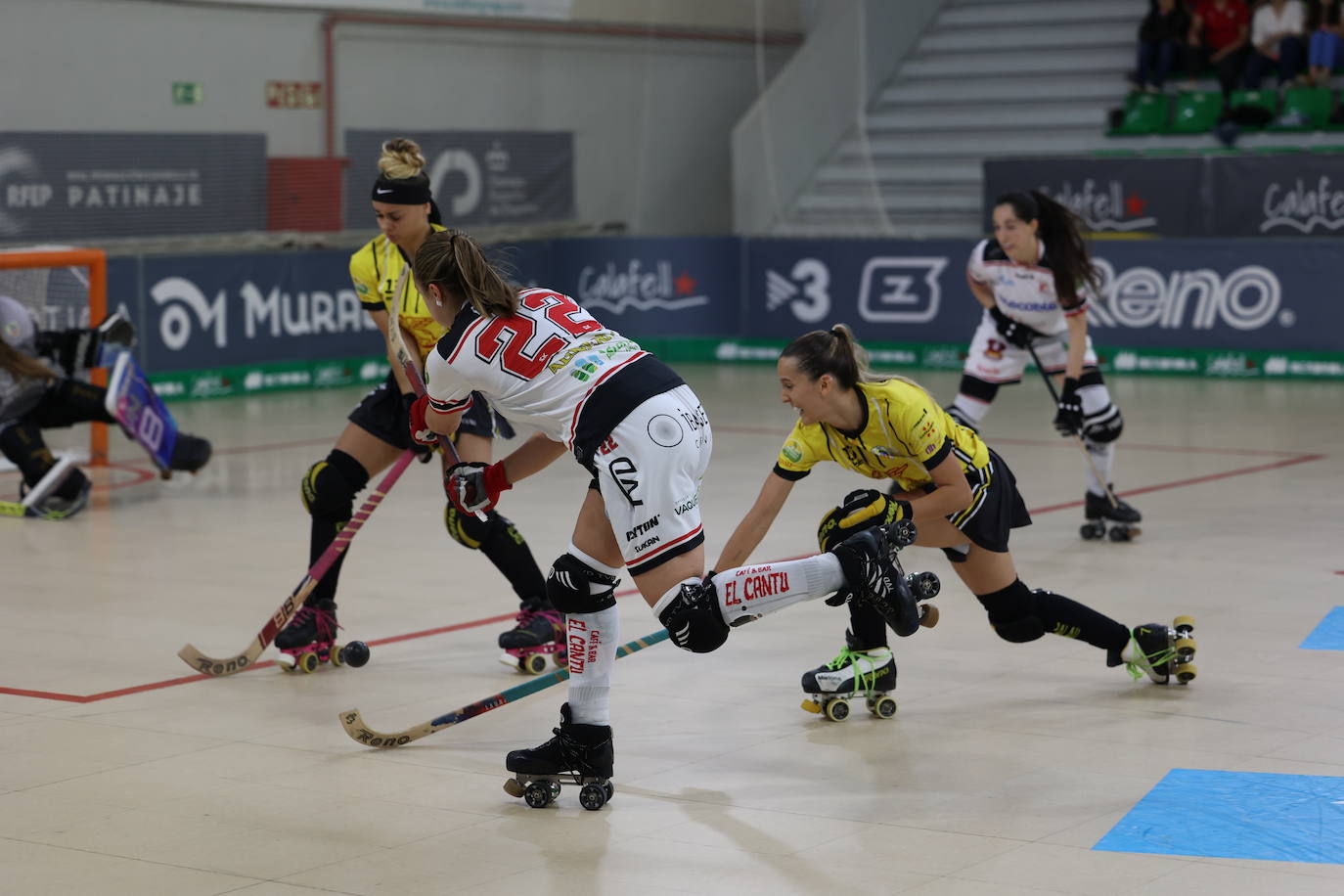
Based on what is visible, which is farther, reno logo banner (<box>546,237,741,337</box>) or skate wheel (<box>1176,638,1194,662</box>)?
reno logo banner (<box>546,237,741,337</box>)

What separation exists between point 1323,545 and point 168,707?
209 inches

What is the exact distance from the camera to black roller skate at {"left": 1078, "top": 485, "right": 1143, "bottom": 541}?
350 inches

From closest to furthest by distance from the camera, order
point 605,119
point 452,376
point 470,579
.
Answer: point 452,376 → point 470,579 → point 605,119

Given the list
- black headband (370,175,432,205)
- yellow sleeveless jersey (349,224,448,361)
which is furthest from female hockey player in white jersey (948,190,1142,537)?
black headband (370,175,432,205)

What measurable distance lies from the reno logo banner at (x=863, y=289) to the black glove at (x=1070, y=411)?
739cm

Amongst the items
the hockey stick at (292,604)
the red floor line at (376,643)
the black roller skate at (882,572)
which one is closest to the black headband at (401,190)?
the hockey stick at (292,604)

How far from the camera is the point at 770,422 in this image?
13477mm

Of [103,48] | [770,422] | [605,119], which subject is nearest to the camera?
[770,422]

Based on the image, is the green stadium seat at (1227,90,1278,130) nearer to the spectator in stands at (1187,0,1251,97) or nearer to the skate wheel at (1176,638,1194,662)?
the spectator in stands at (1187,0,1251,97)

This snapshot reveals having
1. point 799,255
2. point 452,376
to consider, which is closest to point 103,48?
point 799,255

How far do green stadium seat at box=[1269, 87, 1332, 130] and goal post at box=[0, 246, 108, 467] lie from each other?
38.4 feet

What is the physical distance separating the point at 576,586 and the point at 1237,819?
1772 mm

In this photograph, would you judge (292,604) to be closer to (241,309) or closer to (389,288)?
(389,288)

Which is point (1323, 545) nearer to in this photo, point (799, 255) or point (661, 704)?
point (661, 704)
